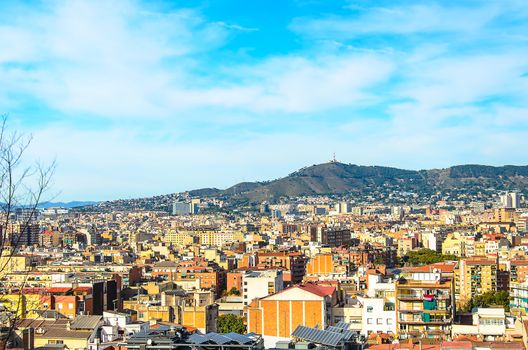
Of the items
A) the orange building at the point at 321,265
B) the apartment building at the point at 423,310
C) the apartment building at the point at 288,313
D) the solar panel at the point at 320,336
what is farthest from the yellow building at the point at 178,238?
the solar panel at the point at 320,336

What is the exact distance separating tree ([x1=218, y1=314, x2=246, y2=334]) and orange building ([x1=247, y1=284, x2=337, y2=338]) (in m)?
2.69

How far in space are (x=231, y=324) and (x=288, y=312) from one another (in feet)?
14.9

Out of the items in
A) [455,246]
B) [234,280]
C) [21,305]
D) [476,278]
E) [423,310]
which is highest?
[21,305]

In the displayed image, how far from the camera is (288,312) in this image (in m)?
28.5

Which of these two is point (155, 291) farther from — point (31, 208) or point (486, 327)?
point (31, 208)

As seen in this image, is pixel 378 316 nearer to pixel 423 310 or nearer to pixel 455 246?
pixel 423 310

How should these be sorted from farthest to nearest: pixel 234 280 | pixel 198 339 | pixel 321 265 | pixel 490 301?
pixel 321 265 → pixel 234 280 → pixel 490 301 → pixel 198 339

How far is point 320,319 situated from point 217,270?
26.9 meters

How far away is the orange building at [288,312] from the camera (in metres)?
28.3

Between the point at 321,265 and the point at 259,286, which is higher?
the point at 321,265

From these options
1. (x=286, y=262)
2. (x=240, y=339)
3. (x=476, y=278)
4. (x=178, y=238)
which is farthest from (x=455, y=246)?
(x=240, y=339)

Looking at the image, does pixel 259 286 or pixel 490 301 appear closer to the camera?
pixel 490 301

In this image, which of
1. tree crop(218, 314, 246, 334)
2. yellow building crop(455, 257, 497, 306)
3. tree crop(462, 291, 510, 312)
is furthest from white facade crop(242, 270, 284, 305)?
yellow building crop(455, 257, 497, 306)

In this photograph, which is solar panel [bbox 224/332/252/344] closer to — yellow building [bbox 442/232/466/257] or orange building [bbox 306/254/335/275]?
A: orange building [bbox 306/254/335/275]
